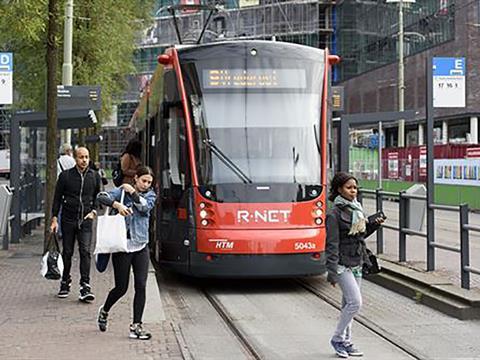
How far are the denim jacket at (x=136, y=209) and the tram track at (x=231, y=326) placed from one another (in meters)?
1.42

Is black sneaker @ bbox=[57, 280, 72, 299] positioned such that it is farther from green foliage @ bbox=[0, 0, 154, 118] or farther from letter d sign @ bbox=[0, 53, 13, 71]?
green foliage @ bbox=[0, 0, 154, 118]

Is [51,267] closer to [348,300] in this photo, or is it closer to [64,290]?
[64,290]

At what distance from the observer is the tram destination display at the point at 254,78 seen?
11.9 meters

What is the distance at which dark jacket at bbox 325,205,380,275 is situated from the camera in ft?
24.5

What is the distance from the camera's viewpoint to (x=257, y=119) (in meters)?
11.8

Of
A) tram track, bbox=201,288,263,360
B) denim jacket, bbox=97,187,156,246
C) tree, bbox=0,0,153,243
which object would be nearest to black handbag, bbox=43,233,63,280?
tram track, bbox=201,288,263,360

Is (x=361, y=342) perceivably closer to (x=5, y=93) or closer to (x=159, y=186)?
(x=159, y=186)

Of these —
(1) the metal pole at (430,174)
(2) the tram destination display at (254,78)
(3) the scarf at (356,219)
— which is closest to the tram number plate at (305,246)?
(1) the metal pole at (430,174)

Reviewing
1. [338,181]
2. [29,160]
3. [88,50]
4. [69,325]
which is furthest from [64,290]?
[88,50]

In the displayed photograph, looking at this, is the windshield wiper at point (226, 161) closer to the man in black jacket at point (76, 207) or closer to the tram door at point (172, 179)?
the tram door at point (172, 179)

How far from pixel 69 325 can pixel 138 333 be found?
3.30 ft

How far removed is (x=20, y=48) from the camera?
25422 mm

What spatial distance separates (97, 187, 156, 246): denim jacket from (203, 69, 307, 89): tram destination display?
4.16m

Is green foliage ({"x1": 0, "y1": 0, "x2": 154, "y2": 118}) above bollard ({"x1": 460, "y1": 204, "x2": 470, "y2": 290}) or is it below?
above
